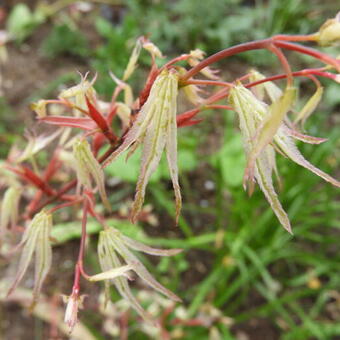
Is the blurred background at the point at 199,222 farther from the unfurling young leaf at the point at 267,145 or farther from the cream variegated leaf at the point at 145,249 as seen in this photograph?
the unfurling young leaf at the point at 267,145

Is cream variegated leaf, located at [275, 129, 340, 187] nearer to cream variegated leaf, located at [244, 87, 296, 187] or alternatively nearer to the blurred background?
cream variegated leaf, located at [244, 87, 296, 187]

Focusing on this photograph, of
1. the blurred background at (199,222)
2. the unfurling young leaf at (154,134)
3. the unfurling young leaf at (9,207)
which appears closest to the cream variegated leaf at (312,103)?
the unfurling young leaf at (154,134)

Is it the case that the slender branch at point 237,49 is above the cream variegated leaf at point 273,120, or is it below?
above

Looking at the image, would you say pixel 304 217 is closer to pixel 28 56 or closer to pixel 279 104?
pixel 279 104

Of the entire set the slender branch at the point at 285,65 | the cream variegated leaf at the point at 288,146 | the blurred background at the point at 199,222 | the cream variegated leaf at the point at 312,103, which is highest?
the slender branch at the point at 285,65

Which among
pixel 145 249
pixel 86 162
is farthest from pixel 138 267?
pixel 86 162

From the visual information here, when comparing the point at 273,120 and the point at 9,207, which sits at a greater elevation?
the point at 273,120

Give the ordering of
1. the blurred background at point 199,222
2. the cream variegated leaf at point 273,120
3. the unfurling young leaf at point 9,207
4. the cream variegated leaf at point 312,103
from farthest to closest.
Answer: the blurred background at point 199,222 < the unfurling young leaf at point 9,207 < the cream variegated leaf at point 312,103 < the cream variegated leaf at point 273,120

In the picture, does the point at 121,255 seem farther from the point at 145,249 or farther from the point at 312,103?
the point at 312,103

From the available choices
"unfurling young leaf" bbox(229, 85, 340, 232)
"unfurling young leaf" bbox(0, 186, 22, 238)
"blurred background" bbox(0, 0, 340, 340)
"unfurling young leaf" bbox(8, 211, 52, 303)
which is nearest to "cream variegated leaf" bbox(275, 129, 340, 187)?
"unfurling young leaf" bbox(229, 85, 340, 232)
